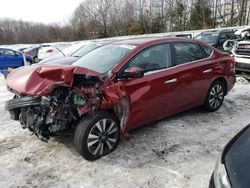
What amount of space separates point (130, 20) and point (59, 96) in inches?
1900

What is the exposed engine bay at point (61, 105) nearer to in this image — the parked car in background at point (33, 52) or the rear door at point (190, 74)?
the rear door at point (190, 74)

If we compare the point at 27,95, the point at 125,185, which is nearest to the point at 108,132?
the point at 125,185

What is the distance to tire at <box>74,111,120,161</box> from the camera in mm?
3631

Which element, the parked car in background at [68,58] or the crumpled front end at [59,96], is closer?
the crumpled front end at [59,96]

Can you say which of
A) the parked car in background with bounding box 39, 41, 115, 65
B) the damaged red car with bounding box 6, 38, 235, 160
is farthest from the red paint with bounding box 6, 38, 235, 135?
the parked car in background with bounding box 39, 41, 115, 65

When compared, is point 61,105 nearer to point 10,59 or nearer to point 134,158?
point 134,158

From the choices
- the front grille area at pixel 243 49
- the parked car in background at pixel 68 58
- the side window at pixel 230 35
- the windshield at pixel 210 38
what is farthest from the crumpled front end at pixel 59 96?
the side window at pixel 230 35

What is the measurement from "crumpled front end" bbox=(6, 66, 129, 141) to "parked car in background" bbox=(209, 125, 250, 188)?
1.85 meters

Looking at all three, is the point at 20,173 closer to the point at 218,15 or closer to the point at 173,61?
the point at 173,61

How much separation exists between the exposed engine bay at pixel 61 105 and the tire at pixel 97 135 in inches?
5.3

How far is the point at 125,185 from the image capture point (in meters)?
3.26

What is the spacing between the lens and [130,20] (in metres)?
50.0

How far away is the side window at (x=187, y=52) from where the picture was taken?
4.78 metres

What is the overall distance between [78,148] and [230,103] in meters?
3.93
